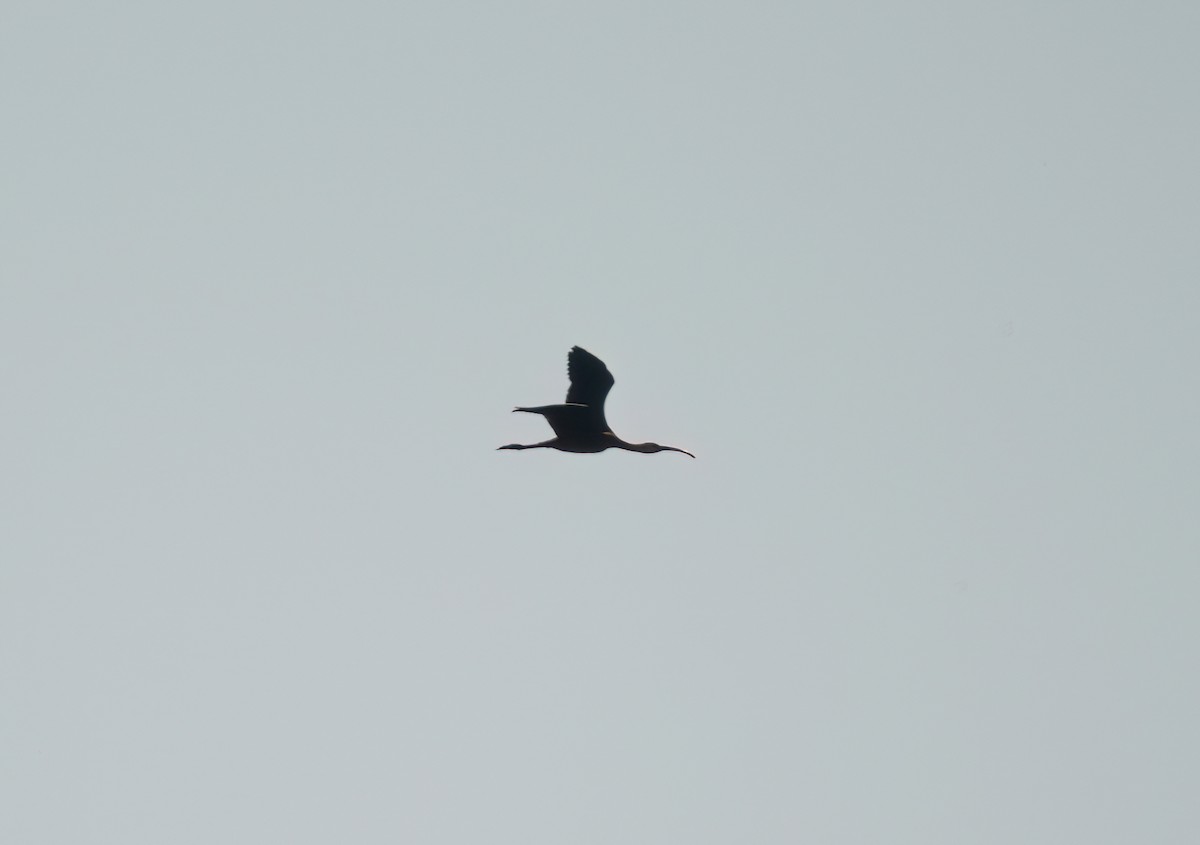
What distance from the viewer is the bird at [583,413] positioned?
152ft

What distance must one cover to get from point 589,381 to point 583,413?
59 cm

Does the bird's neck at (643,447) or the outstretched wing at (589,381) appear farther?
the bird's neck at (643,447)

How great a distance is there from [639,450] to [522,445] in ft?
6.94

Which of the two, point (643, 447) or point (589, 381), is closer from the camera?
point (589, 381)

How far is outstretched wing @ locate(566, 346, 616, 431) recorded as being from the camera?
1820 inches

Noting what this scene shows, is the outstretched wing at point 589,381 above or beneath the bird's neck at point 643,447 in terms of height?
above

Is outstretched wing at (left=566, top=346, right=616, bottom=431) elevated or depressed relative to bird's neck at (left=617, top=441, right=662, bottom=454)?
elevated

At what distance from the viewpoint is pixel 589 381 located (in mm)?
46531

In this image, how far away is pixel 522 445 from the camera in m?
47.3

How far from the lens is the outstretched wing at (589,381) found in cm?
4622

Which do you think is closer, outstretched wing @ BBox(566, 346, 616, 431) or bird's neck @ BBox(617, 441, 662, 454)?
outstretched wing @ BBox(566, 346, 616, 431)

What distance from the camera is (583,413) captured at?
153 feet

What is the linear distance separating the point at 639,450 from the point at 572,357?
99.0 inches

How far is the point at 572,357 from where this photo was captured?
46.4m
